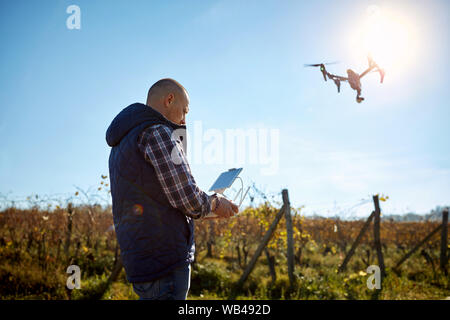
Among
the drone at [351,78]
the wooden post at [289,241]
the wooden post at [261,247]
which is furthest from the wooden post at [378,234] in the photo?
the drone at [351,78]

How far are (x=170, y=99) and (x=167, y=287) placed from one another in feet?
3.27

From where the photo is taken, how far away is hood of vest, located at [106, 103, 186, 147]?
1566 mm

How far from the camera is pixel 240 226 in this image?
368 inches

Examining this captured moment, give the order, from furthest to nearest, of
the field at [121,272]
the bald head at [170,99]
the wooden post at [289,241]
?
the wooden post at [289,241] < the field at [121,272] < the bald head at [170,99]

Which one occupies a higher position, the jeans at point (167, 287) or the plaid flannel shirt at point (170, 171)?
the plaid flannel shirt at point (170, 171)

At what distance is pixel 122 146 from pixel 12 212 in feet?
26.6

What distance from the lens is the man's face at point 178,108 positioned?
171cm

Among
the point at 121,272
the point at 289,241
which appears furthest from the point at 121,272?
the point at 289,241

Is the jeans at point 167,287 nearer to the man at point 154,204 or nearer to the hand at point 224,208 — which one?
the man at point 154,204

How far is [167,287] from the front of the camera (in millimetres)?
1449

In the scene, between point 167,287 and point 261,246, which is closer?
point 167,287

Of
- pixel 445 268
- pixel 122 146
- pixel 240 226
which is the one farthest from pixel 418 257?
pixel 122 146

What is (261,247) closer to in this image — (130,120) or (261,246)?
(261,246)
